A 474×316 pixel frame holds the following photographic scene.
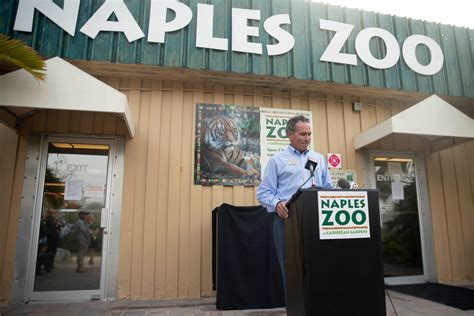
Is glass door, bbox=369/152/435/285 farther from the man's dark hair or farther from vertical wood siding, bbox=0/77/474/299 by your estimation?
the man's dark hair

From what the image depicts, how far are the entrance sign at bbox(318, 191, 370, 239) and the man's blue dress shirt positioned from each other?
0.51 meters

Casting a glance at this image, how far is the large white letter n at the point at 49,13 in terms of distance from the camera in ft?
13.8

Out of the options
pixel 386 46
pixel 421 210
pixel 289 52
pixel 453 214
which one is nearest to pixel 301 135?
pixel 289 52

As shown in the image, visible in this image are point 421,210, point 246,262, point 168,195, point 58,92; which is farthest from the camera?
point 421,210

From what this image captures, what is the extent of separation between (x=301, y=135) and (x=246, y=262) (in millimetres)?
1833

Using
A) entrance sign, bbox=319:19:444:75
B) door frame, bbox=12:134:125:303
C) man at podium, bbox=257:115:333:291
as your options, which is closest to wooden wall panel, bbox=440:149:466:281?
entrance sign, bbox=319:19:444:75

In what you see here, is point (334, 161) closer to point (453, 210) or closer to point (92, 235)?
point (453, 210)

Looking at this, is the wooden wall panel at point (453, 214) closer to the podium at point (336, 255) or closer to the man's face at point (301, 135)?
the man's face at point (301, 135)

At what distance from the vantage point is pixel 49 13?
4289mm

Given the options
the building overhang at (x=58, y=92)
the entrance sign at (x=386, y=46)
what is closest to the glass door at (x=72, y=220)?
the building overhang at (x=58, y=92)

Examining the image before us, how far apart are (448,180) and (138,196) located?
4994 millimetres

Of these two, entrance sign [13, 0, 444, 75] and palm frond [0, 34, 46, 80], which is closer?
palm frond [0, 34, 46, 80]

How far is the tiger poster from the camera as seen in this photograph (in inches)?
183

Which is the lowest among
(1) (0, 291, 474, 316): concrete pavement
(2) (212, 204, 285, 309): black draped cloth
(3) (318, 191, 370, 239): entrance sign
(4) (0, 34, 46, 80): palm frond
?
(1) (0, 291, 474, 316): concrete pavement
